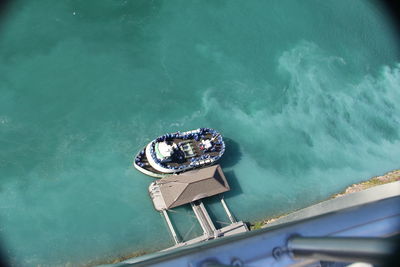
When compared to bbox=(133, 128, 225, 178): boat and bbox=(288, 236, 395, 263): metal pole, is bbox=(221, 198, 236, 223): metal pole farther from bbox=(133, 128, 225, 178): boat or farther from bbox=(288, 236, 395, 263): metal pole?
bbox=(288, 236, 395, 263): metal pole

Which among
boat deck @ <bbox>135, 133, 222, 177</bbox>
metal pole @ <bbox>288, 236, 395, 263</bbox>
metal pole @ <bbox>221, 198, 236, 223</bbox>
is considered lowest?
metal pole @ <bbox>288, 236, 395, 263</bbox>

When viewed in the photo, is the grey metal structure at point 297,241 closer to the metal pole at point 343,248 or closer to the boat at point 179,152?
the metal pole at point 343,248

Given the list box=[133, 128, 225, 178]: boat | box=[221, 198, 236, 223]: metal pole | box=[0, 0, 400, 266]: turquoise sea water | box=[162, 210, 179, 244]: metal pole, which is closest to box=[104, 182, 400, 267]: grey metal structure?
box=[162, 210, 179, 244]: metal pole

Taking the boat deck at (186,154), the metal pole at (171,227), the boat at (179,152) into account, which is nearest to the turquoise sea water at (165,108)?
the metal pole at (171,227)

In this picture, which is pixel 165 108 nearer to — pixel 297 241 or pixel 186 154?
pixel 186 154

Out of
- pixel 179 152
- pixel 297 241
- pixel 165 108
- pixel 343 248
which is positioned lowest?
pixel 343 248

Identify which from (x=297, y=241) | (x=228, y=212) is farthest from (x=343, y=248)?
(x=228, y=212)
